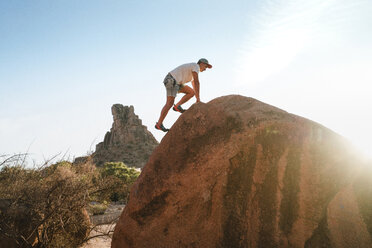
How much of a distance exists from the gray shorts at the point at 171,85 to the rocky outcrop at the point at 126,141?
122 feet

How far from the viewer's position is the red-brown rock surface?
8.23 ft

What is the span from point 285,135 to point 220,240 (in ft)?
4.25

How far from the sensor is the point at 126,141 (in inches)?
1845

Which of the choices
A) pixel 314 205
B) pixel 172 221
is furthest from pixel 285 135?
pixel 172 221

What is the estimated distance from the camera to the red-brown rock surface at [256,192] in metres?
2.51

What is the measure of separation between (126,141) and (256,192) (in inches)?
1807

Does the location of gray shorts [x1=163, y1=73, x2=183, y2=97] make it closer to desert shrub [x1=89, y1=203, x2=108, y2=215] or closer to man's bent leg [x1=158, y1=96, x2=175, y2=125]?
man's bent leg [x1=158, y1=96, x2=175, y2=125]

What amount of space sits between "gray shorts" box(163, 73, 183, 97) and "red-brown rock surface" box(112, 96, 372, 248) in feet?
4.63

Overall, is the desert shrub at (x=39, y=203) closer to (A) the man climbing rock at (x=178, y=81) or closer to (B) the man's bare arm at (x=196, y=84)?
(A) the man climbing rock at (x=178, y=81)

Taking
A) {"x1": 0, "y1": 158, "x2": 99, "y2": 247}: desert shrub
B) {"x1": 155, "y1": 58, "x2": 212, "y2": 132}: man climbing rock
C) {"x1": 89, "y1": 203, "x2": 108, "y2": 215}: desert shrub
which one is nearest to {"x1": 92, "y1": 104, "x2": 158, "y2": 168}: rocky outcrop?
{"x1": 89, "y1": 203, "x2": 108, "y2": 215}: desert shrub

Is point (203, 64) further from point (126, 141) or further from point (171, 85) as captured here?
point (126, 141)

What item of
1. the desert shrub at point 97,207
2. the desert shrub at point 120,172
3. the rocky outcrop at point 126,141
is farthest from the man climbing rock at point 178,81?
the rocky outcrop at point 126,141

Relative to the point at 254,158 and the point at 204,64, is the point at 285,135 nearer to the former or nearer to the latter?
the point at 254,158

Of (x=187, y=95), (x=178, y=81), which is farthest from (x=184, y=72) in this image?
(x=187, y=95)
